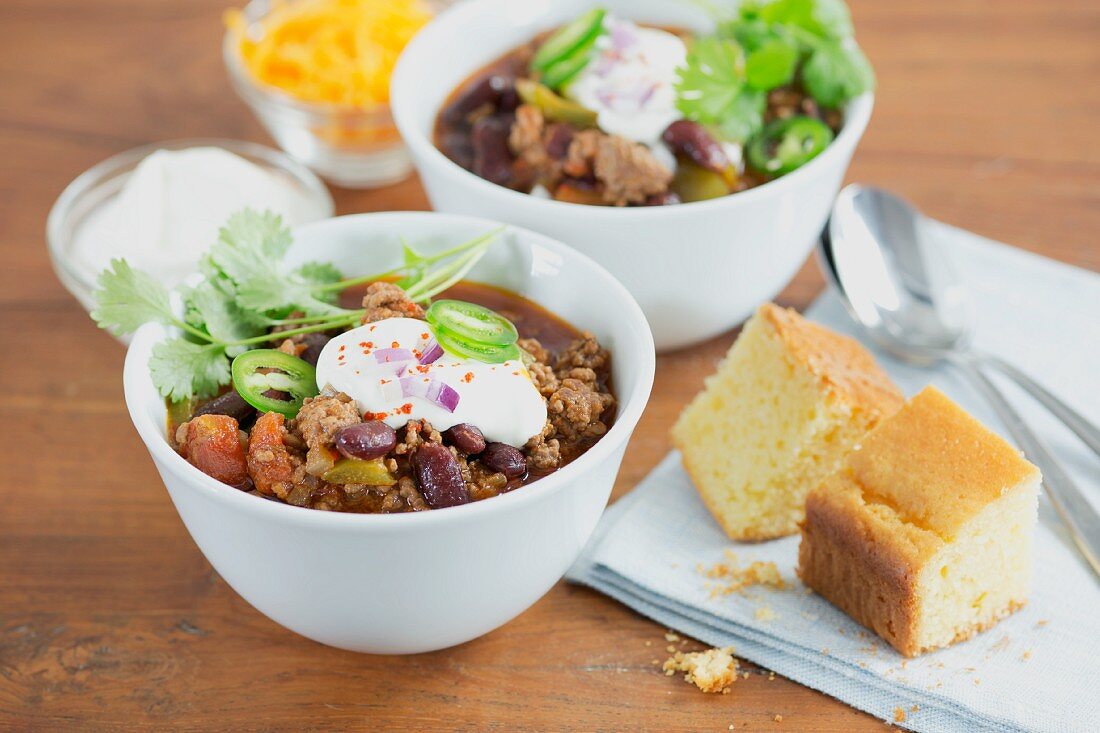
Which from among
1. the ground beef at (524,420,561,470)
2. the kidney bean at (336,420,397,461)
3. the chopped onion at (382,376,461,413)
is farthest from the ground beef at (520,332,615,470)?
the kidney bean at (336,420,397,461)

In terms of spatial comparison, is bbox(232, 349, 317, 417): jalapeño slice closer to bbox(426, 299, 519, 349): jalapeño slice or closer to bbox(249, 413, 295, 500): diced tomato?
bbox(249, 413, 295, 500): diced tomato

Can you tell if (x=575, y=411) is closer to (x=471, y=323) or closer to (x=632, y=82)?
(x=471, y=323)

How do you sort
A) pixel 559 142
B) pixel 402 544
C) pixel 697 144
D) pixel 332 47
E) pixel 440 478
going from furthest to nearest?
pixel 332 47, pixel 559 142, pixel 697 144, pixel 440 478, pixel 402 544

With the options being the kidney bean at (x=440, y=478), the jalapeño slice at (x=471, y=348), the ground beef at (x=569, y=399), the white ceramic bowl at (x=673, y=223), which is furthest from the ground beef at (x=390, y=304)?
the white ceramic bowl at (x=673, y=223)

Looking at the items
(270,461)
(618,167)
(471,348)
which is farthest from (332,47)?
(270,461)

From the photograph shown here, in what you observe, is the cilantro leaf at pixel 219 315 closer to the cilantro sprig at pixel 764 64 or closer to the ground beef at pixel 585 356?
the ground beef at pixel 585 356

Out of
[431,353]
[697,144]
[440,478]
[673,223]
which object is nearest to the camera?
[440,478]

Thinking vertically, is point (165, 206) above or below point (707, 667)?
above

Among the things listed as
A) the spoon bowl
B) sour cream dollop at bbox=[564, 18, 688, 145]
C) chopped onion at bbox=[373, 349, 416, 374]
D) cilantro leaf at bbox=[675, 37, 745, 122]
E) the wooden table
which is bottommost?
the wooden table

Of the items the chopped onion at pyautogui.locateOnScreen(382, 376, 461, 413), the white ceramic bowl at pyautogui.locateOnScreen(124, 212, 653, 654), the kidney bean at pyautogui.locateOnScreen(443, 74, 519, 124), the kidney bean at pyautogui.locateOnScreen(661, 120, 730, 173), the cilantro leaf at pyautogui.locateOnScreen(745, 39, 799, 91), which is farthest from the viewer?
the kidney bean at pyautogui.locateOnScreen(443, 74, 519, 124)
